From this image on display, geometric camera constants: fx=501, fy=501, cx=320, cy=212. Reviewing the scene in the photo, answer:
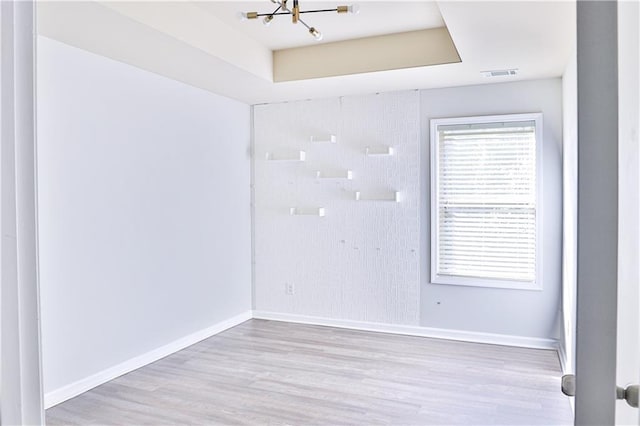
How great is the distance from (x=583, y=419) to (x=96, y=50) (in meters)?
3.71

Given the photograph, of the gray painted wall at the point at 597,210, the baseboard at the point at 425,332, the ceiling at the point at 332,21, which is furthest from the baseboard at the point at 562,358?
the gray painted wall at the point at 597,210

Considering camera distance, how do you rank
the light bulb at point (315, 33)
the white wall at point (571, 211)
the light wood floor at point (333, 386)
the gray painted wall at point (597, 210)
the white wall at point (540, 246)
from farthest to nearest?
the white wall at point (540, 246) < the white wall at point (571, 211) < the light wood floor at point (333, 386) < the light bulb at point (315, 33) < the gray painted wall at point (597, 210)

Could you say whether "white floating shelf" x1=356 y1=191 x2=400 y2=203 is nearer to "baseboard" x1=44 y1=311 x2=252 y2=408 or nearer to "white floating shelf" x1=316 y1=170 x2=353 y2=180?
"white floating shelf" x1=316 y1=170 x2=353 y2=180

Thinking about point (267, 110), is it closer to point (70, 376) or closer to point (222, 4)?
point (222, 4)

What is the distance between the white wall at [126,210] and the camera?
3320 millimetres

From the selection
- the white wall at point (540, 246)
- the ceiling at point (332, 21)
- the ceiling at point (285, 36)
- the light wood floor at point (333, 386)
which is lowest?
the light wood floor at point (333, 386)

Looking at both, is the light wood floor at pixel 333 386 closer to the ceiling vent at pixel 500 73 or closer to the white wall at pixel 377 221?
the white wall at pixel 377 221

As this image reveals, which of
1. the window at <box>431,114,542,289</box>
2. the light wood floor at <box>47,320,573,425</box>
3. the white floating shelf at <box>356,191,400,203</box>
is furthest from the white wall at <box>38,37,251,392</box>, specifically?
the window at <box>431,114,542,289</box>

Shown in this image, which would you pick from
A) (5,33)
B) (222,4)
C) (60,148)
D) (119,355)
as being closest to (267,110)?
(222,4)

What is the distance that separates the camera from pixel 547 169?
4438 millimetres

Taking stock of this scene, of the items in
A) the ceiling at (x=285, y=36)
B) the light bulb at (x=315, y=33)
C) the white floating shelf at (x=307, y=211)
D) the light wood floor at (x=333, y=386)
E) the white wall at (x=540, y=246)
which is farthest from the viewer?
the white floating shelf at (x=307, y=211)

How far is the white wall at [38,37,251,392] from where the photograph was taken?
332cm

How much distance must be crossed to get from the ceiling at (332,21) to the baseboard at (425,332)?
9.16 feet

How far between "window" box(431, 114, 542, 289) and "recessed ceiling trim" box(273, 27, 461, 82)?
930 millimetres
